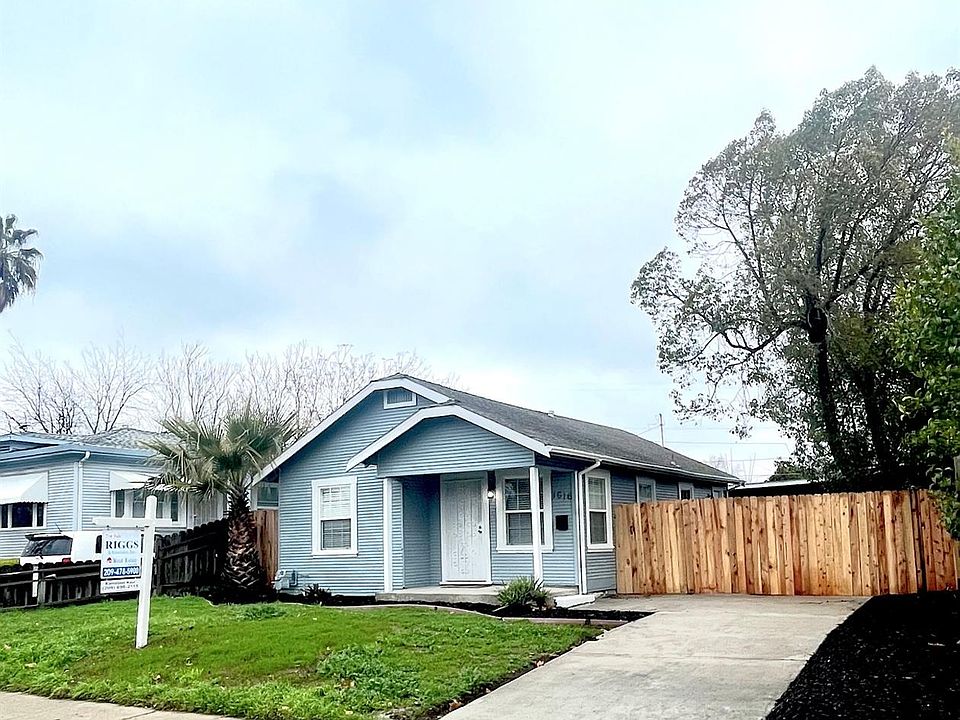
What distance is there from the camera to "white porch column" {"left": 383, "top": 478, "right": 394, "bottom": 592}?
17656 mm

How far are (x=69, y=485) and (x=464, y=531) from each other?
1291cm

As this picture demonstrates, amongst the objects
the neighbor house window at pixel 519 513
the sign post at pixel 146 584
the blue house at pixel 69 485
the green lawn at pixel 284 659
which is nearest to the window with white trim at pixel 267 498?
the blue house at pixel 69 485

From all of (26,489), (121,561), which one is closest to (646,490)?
(121,561)

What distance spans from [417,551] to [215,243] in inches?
353

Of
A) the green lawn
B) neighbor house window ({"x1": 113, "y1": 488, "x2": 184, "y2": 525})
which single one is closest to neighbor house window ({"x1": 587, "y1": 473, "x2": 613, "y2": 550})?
the green lawn

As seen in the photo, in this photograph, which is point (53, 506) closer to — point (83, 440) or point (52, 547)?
point (83, 440)

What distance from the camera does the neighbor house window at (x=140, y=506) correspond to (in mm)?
26219

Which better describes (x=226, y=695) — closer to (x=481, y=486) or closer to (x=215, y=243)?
(x=481, y=486)

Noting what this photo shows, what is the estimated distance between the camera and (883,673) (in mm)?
8406

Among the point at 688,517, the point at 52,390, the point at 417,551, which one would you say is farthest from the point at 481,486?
the point at 52,390

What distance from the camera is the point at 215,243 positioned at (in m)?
22.0

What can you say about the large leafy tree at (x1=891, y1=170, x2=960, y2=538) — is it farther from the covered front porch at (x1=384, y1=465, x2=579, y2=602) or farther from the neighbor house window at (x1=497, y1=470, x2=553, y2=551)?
the neighbor house window at (x1=497, y1=470, x2=553, y2=551)

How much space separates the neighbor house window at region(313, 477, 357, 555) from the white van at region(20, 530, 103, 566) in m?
5.10

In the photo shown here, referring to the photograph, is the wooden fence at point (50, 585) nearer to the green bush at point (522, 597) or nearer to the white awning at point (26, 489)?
the white awning at point (26, 489)
